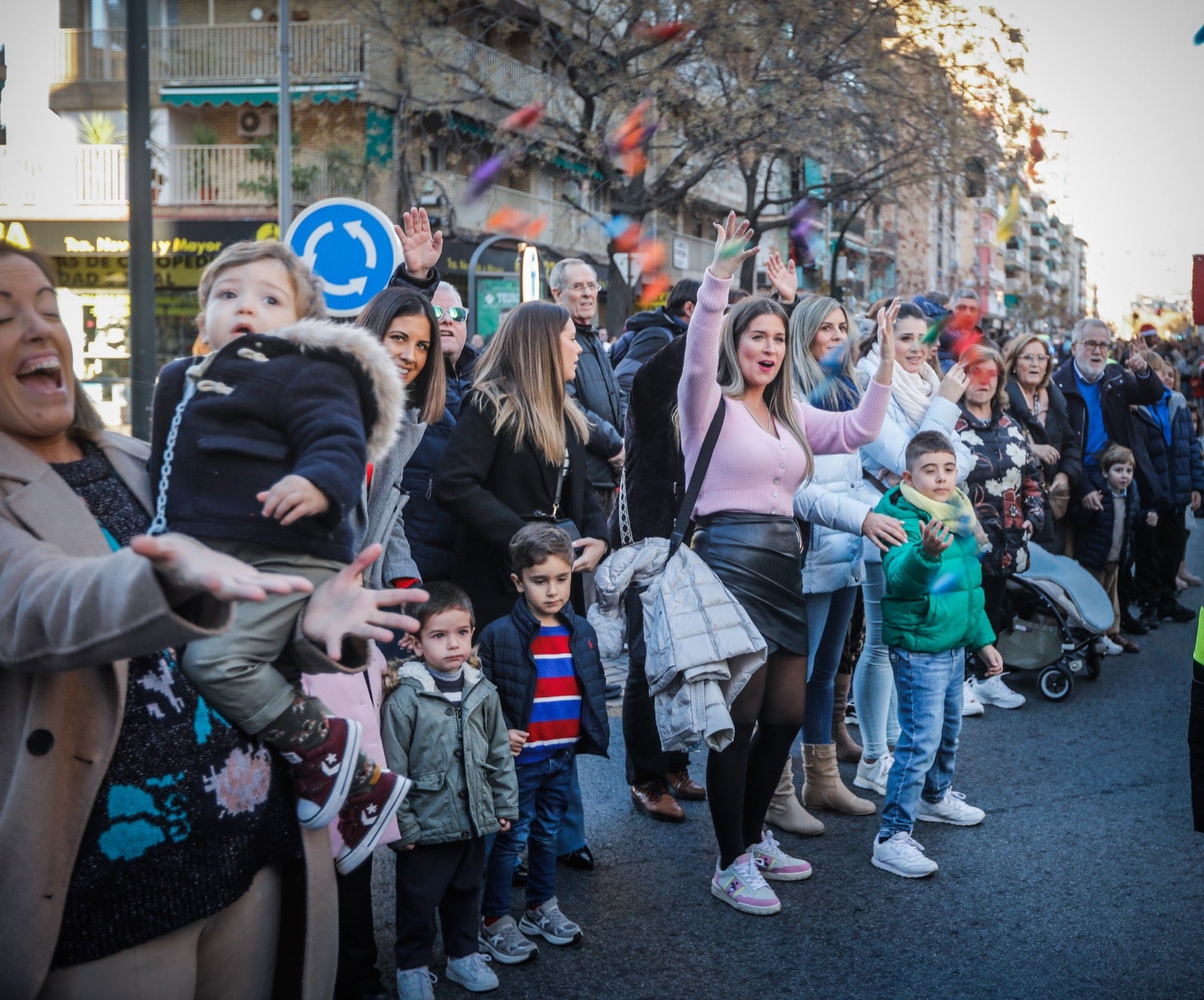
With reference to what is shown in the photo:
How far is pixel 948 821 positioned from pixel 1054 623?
9.54ft

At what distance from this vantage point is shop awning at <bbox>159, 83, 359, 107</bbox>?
2583 cm

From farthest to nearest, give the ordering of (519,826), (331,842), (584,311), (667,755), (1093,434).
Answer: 1. (1093,434)
2. (584,311)
3. (667,755)
4. (519,826)
5. (331,842)

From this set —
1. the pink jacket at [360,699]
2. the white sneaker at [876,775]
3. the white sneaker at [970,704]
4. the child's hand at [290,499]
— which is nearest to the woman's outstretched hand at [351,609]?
the child's hand at [290,499]

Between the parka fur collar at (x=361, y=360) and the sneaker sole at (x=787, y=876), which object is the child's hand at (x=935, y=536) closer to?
the sneaker sole at (x=787, y=876)

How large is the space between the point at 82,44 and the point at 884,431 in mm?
28609

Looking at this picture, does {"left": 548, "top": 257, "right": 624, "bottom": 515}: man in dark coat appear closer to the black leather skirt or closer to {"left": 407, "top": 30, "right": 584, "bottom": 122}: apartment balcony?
the black leather skirt

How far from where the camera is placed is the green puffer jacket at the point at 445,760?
3480mm

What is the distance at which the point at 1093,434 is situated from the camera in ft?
30.6

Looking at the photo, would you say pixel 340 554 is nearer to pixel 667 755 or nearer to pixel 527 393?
pixel 527 393

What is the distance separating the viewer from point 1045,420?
845 cm

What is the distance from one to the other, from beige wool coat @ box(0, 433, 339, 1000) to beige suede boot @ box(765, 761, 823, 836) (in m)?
3.57

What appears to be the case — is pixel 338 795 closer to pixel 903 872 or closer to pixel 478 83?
pixel 903 872

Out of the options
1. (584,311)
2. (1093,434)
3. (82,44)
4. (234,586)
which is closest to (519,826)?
(234,586)

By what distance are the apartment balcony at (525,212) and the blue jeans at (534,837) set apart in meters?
21.1
